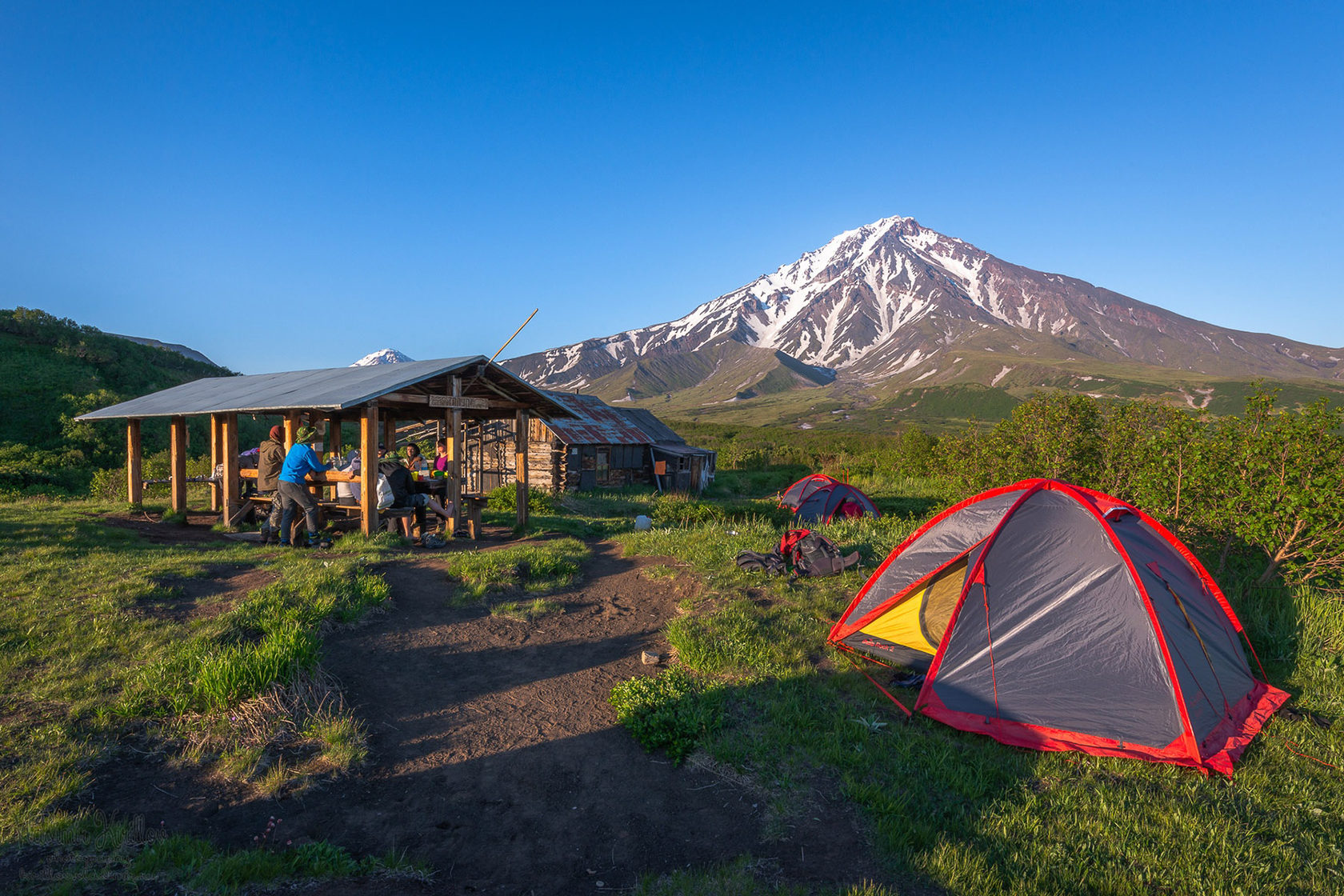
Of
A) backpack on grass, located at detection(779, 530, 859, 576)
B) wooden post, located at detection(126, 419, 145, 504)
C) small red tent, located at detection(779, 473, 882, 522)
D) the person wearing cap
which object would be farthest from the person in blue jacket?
small red tent, located at detection(779, 473, 882, 522)

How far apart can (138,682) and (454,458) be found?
7.31m

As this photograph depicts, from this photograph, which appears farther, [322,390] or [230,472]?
[230,472]

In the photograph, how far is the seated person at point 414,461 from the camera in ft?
37.8

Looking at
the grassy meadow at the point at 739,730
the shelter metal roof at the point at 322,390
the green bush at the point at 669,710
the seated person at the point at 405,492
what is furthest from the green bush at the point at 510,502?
the green bush at the point at 669,710

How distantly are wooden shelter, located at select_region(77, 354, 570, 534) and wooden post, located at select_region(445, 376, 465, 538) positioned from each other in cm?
2

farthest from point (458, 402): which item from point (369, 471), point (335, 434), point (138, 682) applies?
point (138, 682)

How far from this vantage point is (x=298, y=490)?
10133 mm

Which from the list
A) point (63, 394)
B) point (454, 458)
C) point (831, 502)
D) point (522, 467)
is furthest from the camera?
point (63, 394)

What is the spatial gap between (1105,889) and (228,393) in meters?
15.7

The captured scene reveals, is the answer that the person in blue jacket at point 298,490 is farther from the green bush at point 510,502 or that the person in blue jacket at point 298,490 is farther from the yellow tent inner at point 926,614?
the yellow tent inner at point 926,614

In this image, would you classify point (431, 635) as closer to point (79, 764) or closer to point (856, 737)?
point (79, 764)

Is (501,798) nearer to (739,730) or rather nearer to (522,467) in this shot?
(739,730)

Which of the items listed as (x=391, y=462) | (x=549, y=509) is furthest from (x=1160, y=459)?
(x=549, y=509)

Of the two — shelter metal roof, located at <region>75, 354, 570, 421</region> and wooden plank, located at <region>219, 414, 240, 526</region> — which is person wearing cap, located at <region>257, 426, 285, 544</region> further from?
wooden plank, located at <region>219, 414, 240, 526</region>
